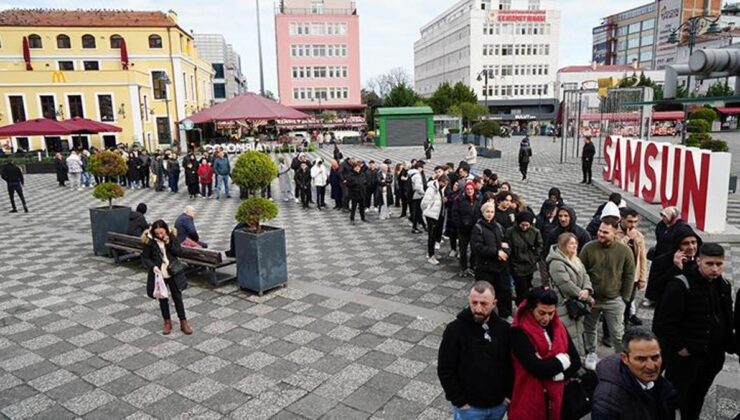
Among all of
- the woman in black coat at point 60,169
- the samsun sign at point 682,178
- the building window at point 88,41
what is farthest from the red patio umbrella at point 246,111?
the building window at point 88,41

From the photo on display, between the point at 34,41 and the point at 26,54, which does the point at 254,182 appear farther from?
the point at 34,41

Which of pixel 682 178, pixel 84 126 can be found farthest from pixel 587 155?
pixel 84 126

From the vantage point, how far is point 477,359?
129 inches

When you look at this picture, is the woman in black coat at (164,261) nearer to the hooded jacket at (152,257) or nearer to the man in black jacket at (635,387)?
the hooded jacket at (152,257)

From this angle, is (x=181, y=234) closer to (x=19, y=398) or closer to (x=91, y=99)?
(x=19, y=398)

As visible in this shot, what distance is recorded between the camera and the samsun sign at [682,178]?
10281mm

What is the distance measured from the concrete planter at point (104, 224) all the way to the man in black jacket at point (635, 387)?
10.5 m

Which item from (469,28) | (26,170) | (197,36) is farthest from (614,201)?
(197,36)

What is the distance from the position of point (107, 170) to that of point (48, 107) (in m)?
35.0

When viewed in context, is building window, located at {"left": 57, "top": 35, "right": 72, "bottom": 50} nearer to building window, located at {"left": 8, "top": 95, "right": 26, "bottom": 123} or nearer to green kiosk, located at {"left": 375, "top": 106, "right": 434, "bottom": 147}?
→ building window, located at {"left": 8, "top": 95, "right": 26, "bottom": 123}

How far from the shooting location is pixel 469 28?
242 ft

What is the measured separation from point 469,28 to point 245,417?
7585cm

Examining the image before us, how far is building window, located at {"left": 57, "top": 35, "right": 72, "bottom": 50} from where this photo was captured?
152ft

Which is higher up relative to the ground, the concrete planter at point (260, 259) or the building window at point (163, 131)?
the building window at point (163, 131)
